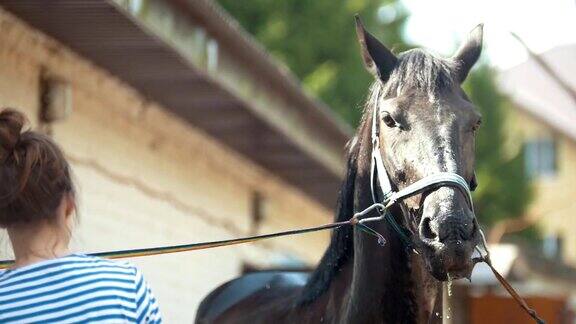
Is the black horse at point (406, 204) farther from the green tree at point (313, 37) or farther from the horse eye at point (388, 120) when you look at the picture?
the green tree at point (313, 37)

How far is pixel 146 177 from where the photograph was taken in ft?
37.0

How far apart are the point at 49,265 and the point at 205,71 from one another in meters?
6.12

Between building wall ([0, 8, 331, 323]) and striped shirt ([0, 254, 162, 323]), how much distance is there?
390 cm

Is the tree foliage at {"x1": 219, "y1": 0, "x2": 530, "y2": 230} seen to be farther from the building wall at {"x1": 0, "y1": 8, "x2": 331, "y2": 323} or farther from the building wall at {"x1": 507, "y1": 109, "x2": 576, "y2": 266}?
the building wall at {"x1": 507, "y1": 109, "x2": 576, "y2": 266}

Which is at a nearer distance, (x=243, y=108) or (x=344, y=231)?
(x=344, y=231)

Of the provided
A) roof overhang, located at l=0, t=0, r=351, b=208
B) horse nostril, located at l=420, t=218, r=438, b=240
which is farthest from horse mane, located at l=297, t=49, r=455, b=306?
roof overhang, located at l=0, t=0, r=351, b=208

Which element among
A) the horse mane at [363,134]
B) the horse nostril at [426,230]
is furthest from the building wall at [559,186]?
the horse nostril at [426,230]

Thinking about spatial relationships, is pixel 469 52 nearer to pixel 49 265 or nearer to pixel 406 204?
pixel 406 204

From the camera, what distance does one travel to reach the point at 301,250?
16234mm

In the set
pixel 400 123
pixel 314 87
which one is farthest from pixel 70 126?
pixel 314 87

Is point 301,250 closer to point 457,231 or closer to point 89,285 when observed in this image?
point 457,231

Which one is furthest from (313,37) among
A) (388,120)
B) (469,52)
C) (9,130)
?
(9,130)

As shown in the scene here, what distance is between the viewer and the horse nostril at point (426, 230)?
16.9 feet

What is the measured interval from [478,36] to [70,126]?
4158mm
